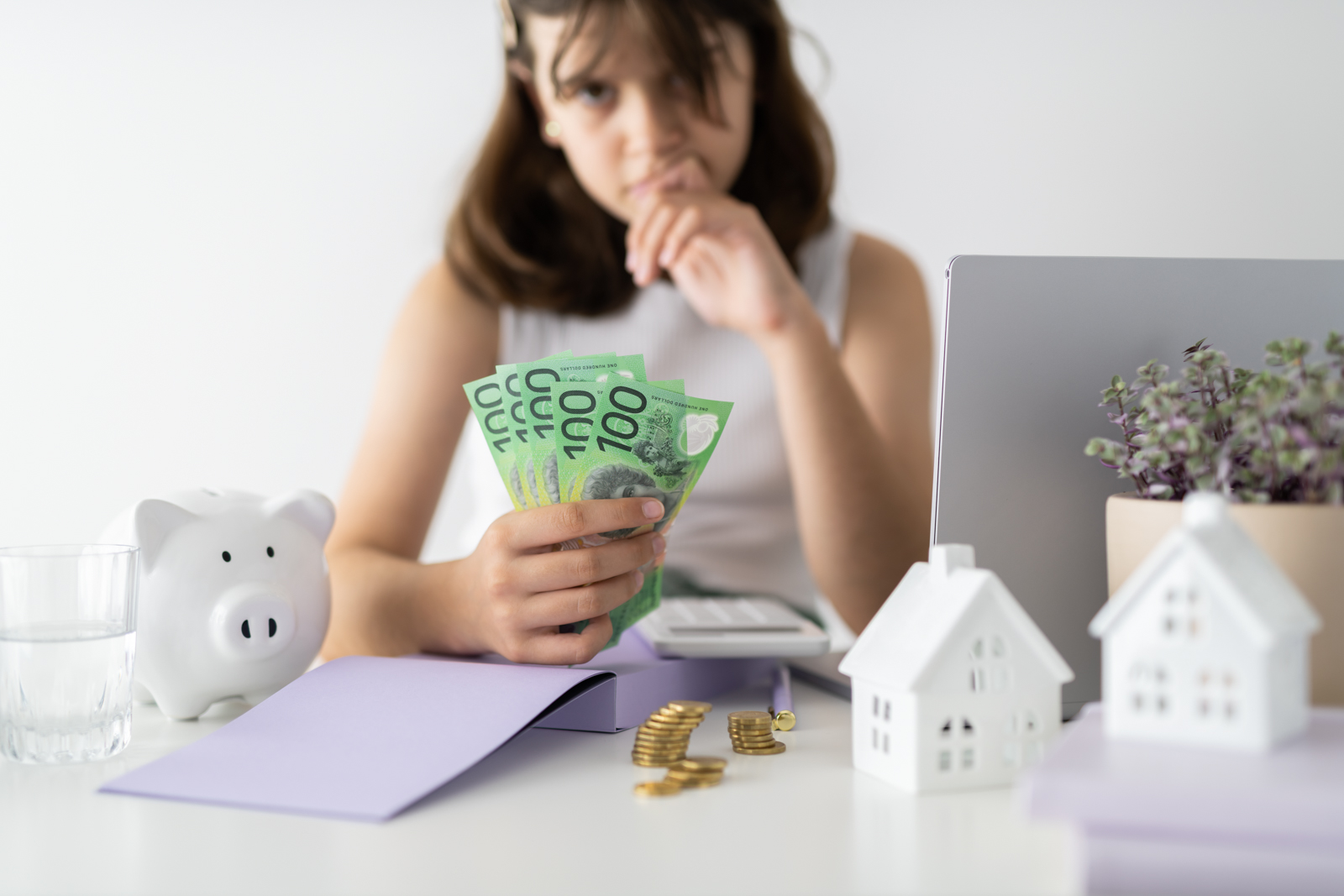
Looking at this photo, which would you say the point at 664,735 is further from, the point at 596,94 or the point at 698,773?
the point at 596,94

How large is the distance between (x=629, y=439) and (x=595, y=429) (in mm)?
25

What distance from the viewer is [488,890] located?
413 millimetres

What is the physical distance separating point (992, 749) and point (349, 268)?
1885mm

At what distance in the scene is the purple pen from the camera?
662 mm

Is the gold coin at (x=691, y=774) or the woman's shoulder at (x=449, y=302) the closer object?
the gold coin at (x=691, y=774)

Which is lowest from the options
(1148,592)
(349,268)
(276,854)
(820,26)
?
(276,854)

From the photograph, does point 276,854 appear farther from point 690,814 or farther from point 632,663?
point 632,663

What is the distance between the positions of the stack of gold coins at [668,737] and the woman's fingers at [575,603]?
0.12 m

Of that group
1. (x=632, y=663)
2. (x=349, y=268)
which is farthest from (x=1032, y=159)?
(x=632, y=663)

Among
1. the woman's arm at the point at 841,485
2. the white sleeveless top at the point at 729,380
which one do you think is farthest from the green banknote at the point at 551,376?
the white sleeveless top at the point at 729,380

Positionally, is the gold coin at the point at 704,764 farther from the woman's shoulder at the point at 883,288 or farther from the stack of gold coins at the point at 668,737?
the woman's shoulder at the point at 883,288

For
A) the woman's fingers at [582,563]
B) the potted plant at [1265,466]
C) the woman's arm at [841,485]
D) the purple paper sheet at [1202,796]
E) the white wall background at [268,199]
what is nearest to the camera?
the purple paper sheet at [1202,796]

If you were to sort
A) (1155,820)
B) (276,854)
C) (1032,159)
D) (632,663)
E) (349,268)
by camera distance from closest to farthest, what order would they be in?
(1155,820) → (276,854) → (632,663) → (1032,159) → (349,268)

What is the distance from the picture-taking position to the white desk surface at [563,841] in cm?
42
